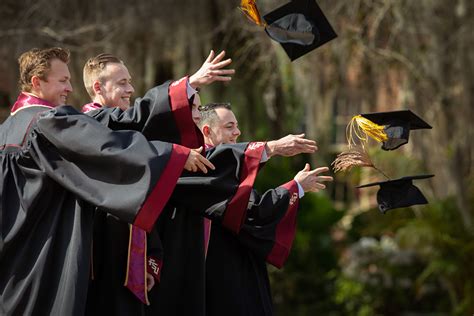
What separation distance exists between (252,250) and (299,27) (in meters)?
1.37

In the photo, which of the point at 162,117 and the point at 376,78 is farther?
the point at 376,78

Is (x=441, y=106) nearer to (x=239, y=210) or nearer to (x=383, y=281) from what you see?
(x=383, y=281)

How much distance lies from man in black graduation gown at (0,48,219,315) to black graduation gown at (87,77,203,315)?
0.20 m

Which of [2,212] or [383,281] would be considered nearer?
[2,212]

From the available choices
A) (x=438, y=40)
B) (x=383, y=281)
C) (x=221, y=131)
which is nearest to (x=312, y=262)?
(x=383, y=281)

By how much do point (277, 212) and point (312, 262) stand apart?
7.39 metres

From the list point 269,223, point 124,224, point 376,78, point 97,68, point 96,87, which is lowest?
point 269,223

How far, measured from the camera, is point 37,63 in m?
5.33

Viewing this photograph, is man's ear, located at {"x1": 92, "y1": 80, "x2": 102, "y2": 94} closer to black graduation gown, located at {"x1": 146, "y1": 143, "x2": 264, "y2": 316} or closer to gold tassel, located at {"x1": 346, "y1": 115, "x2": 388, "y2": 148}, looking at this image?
black graduation gown, located at {"x1": 146, "y1": 143, "x2": 264, "y2": 316}

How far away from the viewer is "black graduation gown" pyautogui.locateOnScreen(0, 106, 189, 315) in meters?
4.99

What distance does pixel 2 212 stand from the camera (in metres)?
5.19

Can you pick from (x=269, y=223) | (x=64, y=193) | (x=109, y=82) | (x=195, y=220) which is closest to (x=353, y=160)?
(x=269, y=223)

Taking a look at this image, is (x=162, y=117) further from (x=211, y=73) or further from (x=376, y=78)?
(x=376, y=78)

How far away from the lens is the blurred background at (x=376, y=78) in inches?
461
